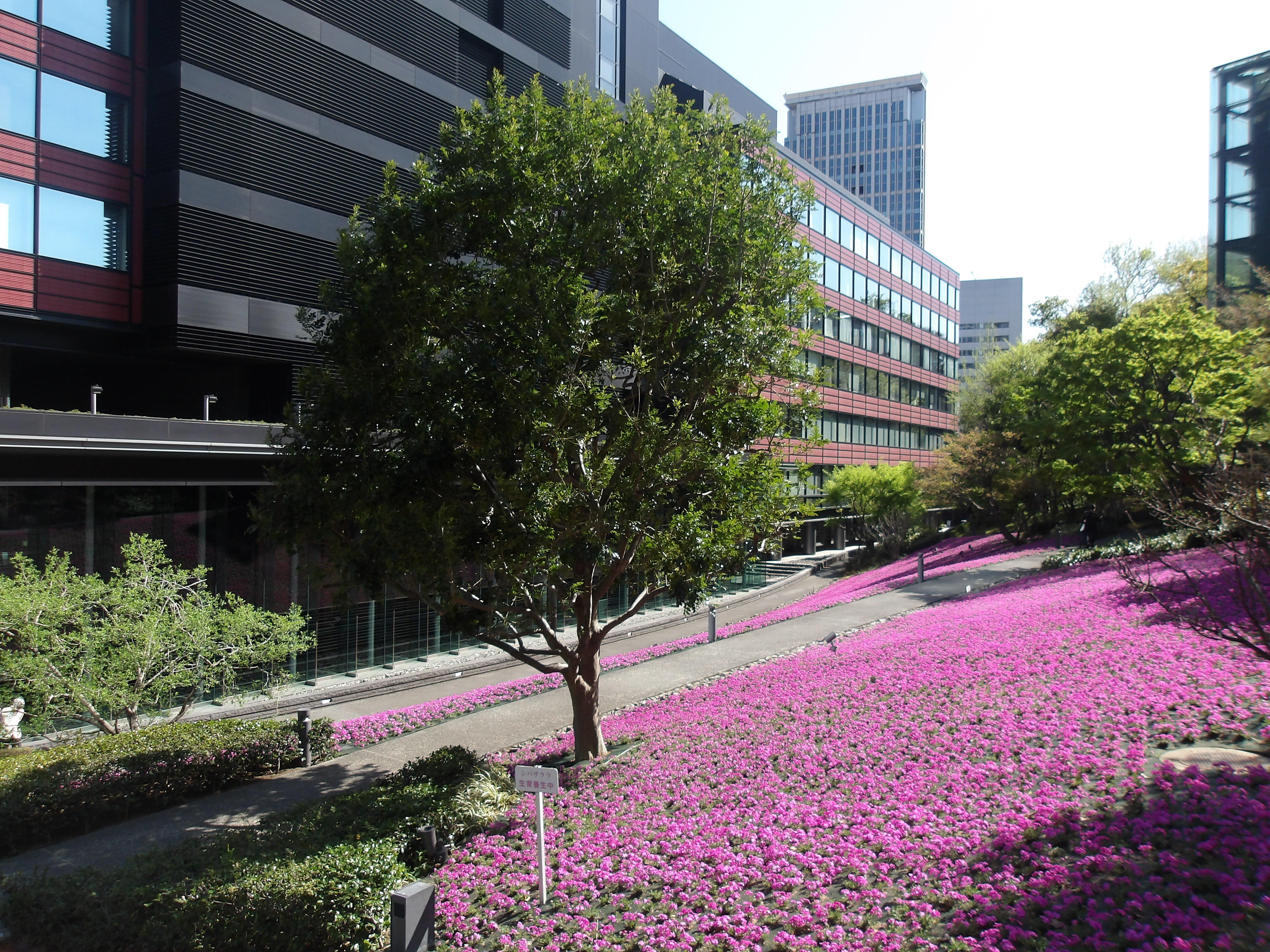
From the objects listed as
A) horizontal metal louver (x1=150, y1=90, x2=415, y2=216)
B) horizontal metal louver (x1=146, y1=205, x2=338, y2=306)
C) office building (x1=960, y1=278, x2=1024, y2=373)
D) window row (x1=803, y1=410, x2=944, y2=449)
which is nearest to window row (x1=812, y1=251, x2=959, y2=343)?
window row (x1=803, y1=410, x2=944, y2=449)

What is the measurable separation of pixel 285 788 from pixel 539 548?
6.89m

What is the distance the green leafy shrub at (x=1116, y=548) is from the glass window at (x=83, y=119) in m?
28.3

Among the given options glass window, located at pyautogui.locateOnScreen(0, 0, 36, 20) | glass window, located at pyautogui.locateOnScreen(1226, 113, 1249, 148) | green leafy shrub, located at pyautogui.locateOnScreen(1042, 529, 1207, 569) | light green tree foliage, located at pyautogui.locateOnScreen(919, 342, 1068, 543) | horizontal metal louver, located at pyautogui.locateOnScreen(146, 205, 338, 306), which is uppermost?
glass window, located at pyautogui.locateOnScreen(1226, 113, 1249, 148)

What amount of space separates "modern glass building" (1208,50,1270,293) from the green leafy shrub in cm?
860

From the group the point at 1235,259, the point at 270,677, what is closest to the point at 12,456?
the point at 270,677

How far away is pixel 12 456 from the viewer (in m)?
17.3

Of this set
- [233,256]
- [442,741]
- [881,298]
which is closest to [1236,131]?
[442,741]

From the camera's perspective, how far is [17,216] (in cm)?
1841

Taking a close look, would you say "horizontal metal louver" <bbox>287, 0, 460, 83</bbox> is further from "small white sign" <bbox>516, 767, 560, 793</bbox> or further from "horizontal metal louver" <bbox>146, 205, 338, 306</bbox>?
"small white sign" <bbox>516, 767, 560, 793</bbox>

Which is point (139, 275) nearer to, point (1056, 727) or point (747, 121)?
point (747, 121)

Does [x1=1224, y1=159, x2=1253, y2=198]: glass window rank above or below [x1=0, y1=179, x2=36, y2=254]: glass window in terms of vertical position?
above

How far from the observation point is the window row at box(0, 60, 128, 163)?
60.3ft

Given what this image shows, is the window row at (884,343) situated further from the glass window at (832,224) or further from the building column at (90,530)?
the building column at (90,530)

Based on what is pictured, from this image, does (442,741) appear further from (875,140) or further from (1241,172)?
(875,140)
